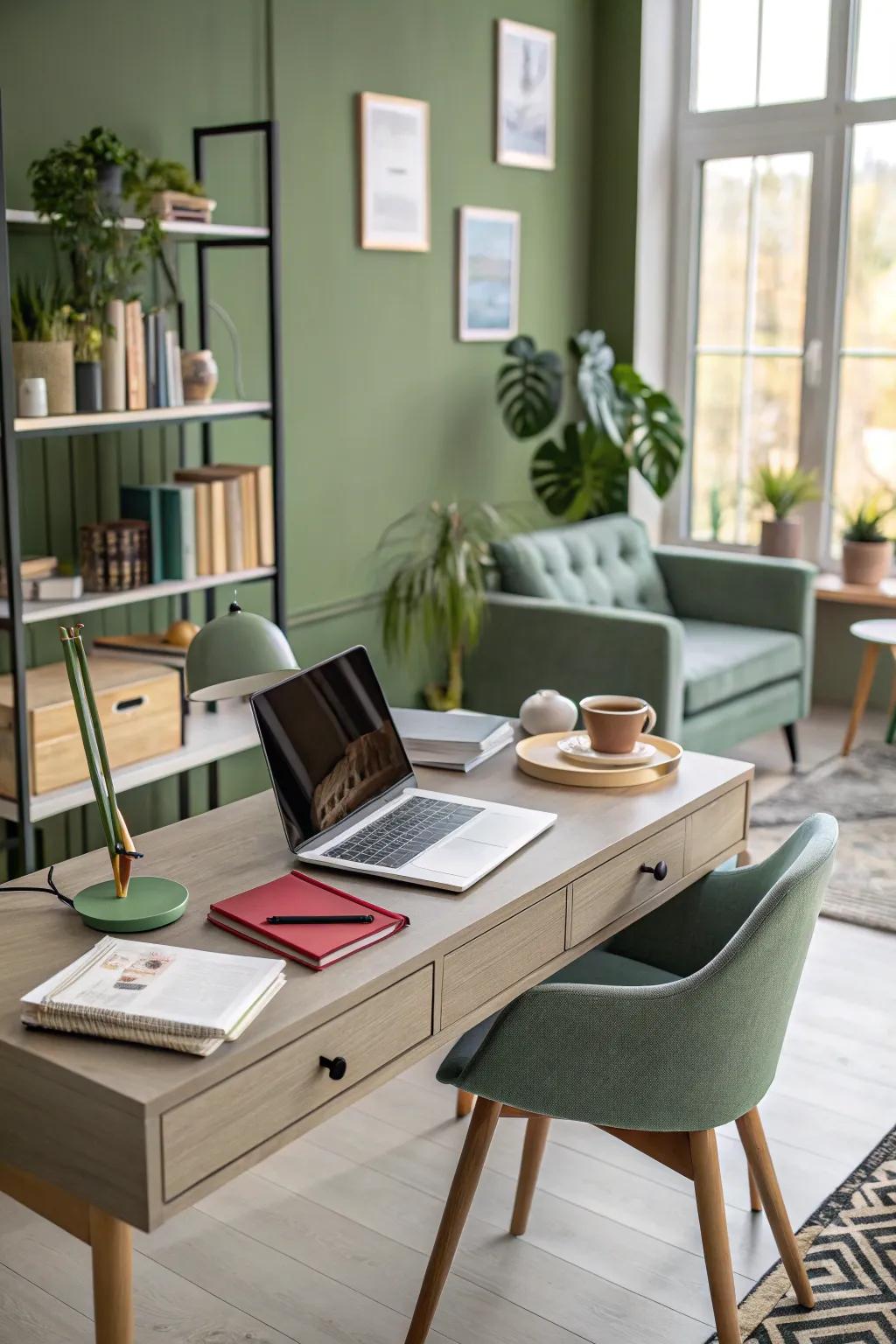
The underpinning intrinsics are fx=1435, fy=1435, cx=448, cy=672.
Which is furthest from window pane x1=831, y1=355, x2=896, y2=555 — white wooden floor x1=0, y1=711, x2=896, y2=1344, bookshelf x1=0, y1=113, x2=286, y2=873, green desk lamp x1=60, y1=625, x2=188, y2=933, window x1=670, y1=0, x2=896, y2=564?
green desk lamp x1=60, y1=625, x2=188, y2=933

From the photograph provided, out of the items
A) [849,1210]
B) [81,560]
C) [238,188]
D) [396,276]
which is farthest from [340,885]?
[396,276]

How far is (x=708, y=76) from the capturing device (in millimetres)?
5902

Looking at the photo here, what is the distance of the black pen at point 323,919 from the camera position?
188 centimetres

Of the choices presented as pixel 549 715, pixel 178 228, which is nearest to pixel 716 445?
pixel 178 228

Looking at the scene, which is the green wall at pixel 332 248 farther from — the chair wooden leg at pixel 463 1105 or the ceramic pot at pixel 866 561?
the chair wooden leg at pixel 463 1105

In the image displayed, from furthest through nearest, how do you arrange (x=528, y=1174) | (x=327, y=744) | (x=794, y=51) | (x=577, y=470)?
(x=794, y=51), (x=577, y=470), (x=528, y=1174), (x=327, y=744)

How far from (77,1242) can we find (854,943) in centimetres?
210

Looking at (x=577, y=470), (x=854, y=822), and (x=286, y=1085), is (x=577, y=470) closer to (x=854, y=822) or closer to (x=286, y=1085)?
(x=854, y=822)

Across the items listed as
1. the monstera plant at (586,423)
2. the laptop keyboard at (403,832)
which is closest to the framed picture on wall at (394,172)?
the monstera plant at (586,423)

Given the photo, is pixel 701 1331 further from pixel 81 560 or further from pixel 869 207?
pixel 869 207

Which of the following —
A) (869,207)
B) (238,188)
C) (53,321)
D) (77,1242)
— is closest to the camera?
(77,1242)

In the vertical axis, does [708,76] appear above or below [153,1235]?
above

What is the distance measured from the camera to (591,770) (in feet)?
8.10

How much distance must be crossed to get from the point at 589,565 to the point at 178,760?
76.5 inches
